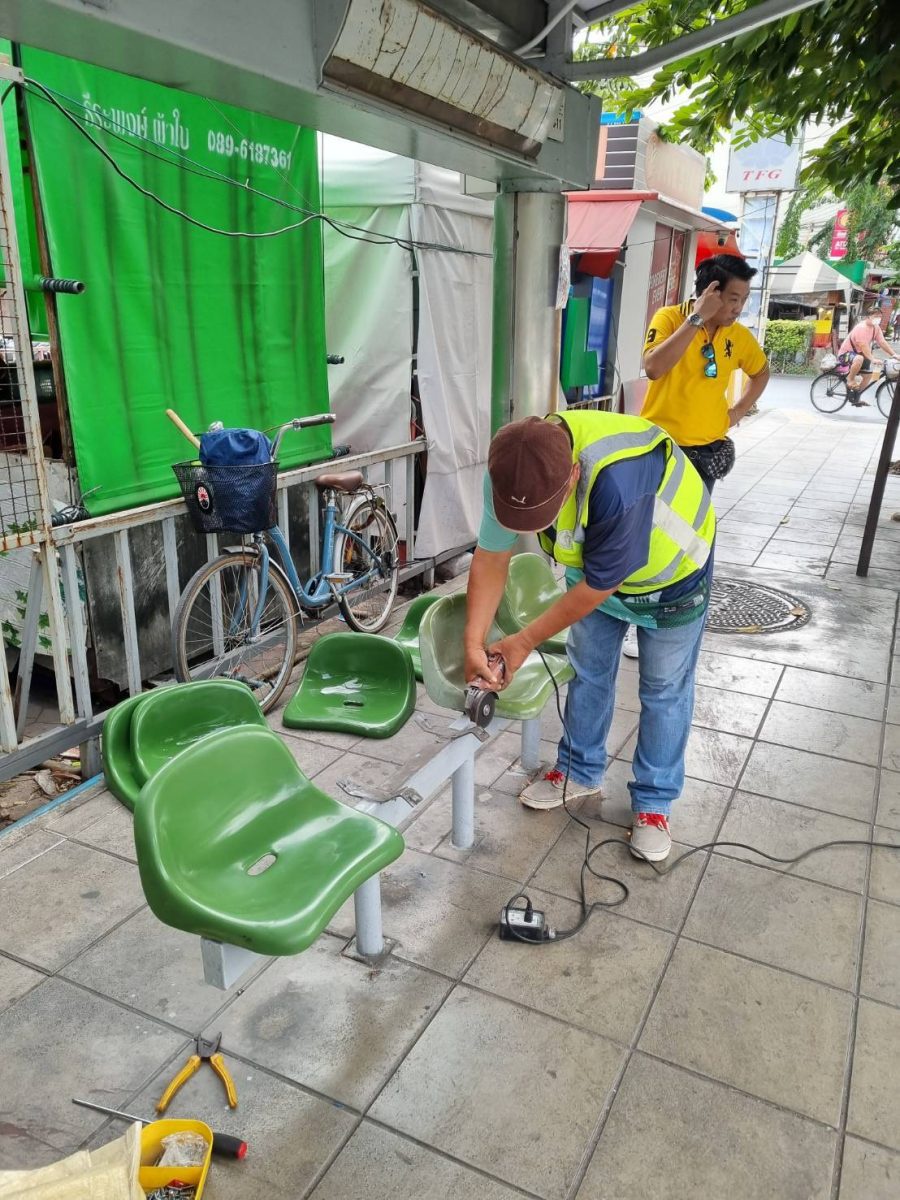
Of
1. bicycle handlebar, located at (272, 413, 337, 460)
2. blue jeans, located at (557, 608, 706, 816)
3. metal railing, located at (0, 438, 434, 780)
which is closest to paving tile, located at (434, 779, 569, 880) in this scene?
blue jeans, located at (557, 608, 706, 816)

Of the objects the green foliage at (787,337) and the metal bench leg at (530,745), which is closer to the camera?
the metal bench leg at (530,745)

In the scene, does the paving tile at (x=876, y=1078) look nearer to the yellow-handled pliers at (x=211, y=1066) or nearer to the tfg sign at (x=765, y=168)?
the yellow-handled pliers at (x=211, y=1066)

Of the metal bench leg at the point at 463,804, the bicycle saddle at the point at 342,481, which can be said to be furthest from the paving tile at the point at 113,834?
the bicycle saddle at the point at 342,481

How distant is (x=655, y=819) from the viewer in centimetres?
323

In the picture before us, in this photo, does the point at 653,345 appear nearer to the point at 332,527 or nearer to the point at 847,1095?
the point at 332,527

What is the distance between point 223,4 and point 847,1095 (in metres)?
3.21

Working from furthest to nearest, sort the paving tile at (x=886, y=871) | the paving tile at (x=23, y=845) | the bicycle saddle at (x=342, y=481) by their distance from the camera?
the bicycle saddle at (x=342, y=481) < the paving tile at (x=23, y=845) < the paving tile at (x=886, y=871)

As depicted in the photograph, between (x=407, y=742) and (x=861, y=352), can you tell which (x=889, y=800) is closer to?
(x=407, y=742)

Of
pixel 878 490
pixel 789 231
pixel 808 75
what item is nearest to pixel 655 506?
pixel 808 75

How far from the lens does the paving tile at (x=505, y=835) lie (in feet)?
10.4

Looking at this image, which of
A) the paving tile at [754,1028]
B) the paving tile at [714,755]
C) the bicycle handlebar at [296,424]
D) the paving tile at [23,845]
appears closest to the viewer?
the paving tile at [754,1028]

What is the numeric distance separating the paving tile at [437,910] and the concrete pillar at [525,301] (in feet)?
8.03

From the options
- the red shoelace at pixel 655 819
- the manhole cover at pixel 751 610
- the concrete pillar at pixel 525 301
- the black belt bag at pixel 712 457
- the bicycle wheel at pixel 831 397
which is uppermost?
the concrete pillar at pixel 525 301

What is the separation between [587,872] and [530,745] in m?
0.75
